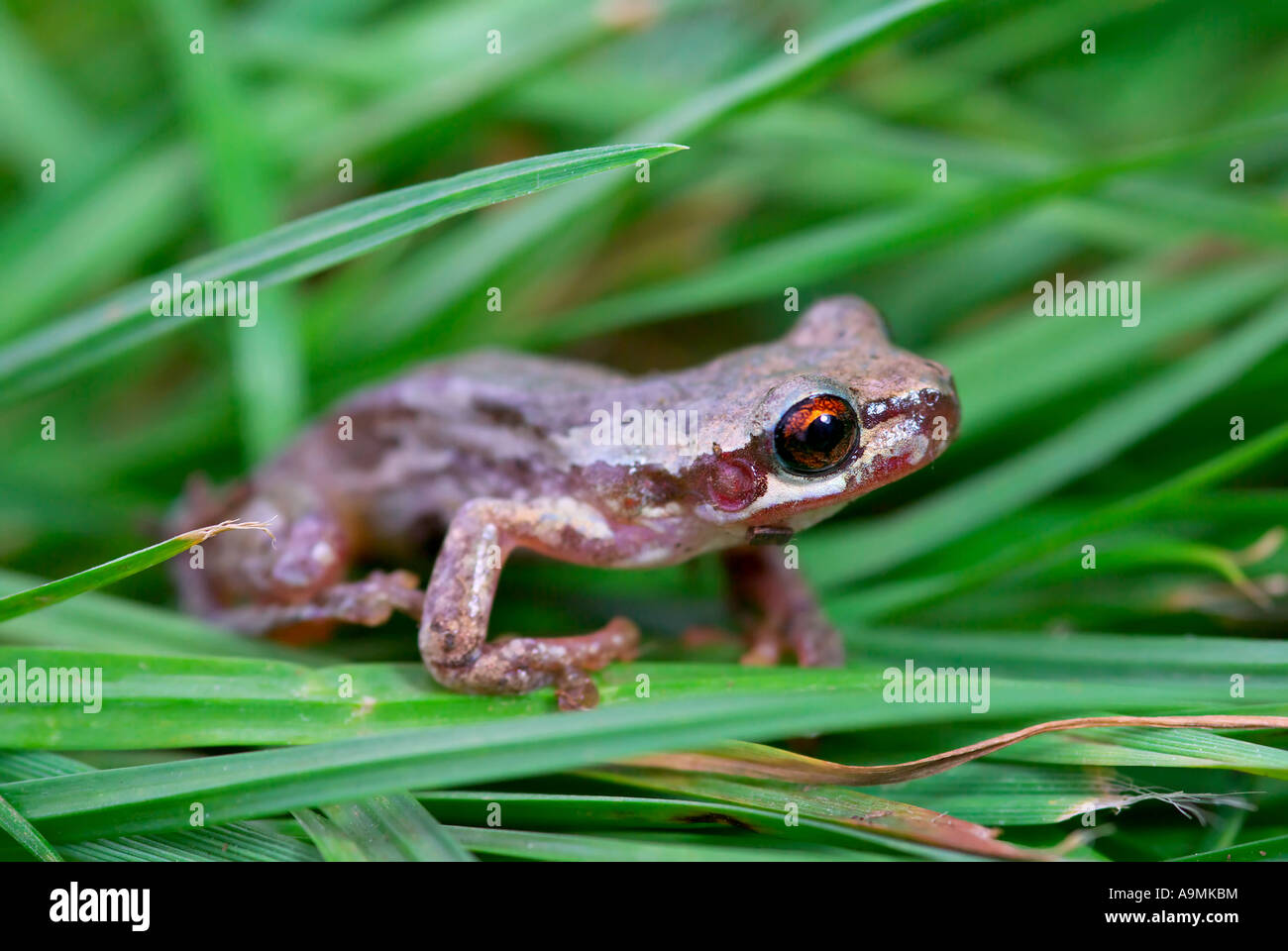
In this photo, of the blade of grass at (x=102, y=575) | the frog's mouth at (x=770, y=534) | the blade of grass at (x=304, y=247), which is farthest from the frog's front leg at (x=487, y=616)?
the blade of grass at (x=304, y=247)

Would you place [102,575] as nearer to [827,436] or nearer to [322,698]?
[322,698]

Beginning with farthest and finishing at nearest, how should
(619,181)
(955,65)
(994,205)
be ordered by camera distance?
(955,65)
(619,181)
(994,205)

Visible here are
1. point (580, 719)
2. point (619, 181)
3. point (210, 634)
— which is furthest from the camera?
point (619, 181)

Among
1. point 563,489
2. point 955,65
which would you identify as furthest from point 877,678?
point 955,65

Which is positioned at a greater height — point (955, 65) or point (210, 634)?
point (955, 65)

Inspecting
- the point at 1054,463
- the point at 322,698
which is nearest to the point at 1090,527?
the point at 1054,463

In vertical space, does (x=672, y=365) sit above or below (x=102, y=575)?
above
